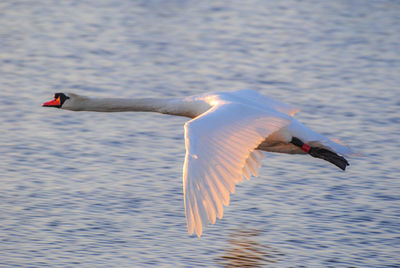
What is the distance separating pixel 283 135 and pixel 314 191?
0.92 meters

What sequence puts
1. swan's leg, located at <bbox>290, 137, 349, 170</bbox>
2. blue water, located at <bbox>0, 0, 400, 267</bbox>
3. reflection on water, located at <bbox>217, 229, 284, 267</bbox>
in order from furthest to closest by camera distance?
swan's leg, located at <bbox>290, 137, 349, 170</bbox> → blue water, located at <bbox>0, 0, 400, 267</bbox> → reflection on water, located at <bbox>217, 229, 284, 267</bbox>

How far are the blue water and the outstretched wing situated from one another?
905 millimetres

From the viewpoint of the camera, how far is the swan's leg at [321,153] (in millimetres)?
7492

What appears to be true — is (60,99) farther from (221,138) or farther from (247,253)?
(247,253)

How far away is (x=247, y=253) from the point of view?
693 cm

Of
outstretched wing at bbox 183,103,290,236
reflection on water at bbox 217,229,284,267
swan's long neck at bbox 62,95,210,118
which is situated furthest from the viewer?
swan's long neck at bbox 62,95,210,118

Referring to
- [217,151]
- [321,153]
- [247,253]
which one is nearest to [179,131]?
[321,153]

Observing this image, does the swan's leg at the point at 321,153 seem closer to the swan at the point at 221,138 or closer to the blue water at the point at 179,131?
the swan at the point at 221,138

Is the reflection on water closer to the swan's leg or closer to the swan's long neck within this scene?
the swan's leg

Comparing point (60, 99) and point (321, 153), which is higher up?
point (60, 99)

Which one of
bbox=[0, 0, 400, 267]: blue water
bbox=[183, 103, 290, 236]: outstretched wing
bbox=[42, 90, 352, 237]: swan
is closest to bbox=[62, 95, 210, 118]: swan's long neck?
bbox=[42, 90, 352, 237]: swan

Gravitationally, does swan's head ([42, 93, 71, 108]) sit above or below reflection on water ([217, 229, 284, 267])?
above

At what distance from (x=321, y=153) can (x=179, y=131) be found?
7.65 feet

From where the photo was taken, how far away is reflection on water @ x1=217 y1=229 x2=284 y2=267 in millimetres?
6770
